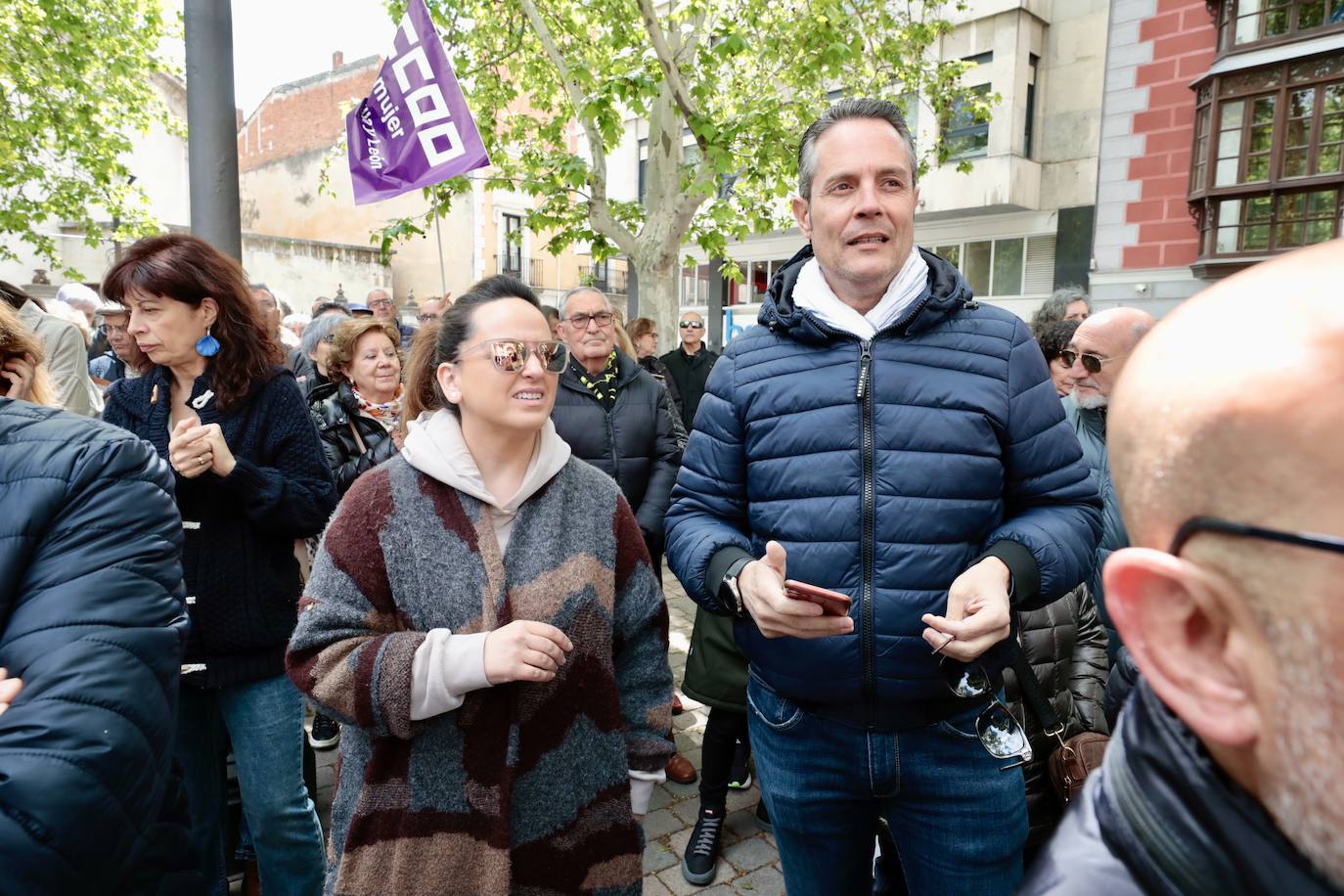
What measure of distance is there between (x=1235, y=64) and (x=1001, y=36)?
18.9 ft

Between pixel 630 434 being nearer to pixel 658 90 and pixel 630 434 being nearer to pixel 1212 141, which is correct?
pixel 658 90

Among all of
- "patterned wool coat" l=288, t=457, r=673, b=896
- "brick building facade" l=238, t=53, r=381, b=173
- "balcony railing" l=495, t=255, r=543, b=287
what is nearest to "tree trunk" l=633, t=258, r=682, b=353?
"patterned wool coat" l=288, t=457, r=673, b=896

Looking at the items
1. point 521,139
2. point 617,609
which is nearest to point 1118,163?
point 521,139

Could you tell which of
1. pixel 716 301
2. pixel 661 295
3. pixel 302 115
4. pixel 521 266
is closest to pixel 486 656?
pixel 661 295

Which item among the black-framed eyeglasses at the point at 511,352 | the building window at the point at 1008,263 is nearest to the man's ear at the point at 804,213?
the black-framed eyeglasses at the point at 511,352

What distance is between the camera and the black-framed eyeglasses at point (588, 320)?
433 cm

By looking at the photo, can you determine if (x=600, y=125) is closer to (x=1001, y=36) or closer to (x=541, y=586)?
(x=541, y=586)

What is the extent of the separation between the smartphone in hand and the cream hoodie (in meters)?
0.67

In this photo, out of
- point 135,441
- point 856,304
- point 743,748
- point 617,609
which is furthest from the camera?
point 743,748

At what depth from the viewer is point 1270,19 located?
1262cm

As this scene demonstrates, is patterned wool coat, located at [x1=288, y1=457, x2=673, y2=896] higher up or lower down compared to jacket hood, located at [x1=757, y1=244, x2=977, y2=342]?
lower down

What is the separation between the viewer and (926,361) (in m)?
1.86

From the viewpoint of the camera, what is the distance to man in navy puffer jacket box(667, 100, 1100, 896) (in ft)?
5.90

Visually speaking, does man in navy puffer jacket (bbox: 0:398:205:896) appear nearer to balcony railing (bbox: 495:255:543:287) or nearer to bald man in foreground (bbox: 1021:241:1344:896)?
bald man in foreground (bbox: 1021:241:1344:896)
